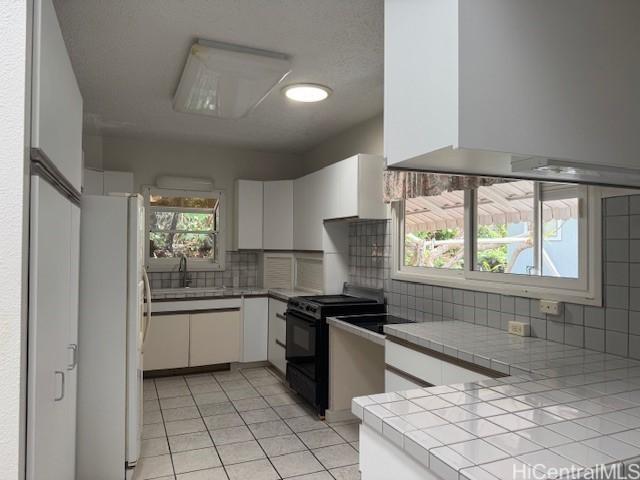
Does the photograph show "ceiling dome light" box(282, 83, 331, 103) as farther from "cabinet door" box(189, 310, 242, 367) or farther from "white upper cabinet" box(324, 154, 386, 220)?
"cabinet door" box(189, 310, 242, 367)

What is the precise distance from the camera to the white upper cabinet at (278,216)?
496 centimetres

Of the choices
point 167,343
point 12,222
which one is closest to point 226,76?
point 12,222

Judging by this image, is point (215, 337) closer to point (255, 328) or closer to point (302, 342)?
point (255, 328)

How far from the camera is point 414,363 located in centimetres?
239

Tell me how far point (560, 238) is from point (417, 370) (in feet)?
3.39

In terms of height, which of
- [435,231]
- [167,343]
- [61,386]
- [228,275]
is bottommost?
[167,343]

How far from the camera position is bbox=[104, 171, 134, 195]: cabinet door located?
4.51 m

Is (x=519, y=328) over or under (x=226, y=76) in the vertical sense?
under

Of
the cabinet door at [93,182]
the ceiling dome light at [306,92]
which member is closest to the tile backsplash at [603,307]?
the ceiling dome light at [306,92]

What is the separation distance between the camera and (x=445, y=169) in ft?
4.96

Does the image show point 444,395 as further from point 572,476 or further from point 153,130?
point 153,130

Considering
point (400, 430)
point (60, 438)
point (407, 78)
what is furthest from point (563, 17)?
point (60, 438)

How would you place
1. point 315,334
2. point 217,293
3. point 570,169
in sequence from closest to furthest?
1. point 570,169
2. point 315,334
3. point 217,293

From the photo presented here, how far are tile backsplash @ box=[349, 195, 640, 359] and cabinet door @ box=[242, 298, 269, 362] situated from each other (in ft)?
6.97
